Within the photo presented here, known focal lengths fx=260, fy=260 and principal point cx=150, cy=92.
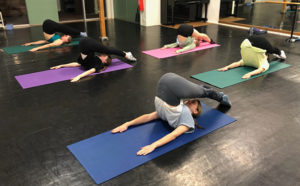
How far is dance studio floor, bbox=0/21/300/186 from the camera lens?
1925mm

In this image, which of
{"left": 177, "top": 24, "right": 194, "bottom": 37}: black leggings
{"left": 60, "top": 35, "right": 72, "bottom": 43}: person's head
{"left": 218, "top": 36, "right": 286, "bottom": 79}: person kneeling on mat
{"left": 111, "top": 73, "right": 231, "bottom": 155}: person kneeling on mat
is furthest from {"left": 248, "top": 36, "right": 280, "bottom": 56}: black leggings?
{"left": 60, "top": 35, "right": 72, "bottom": 43}: person's head

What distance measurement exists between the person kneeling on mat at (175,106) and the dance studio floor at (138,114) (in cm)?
14

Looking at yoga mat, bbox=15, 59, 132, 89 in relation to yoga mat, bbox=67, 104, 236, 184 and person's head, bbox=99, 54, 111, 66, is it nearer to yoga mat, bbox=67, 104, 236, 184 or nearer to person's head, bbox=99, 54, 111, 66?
person's head, bbox=99, 54, 111, 66

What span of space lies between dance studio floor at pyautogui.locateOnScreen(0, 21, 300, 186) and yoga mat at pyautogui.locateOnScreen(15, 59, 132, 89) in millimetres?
136

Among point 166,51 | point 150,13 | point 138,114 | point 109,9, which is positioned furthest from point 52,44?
point 109,9

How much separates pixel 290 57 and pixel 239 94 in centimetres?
206

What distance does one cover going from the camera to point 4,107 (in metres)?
2.94

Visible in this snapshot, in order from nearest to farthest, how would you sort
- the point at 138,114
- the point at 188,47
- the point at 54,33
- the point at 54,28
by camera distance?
the point at 138,114 → the point at 188,47 → the point at 54,28 → the point at 54,33

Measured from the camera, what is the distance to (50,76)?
12.6 feet

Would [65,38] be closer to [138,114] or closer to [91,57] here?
[91,57]

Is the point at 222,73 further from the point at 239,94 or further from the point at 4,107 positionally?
the point at 4,107

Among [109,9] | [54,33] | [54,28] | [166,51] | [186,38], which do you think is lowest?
[166,51]

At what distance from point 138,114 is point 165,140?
0.66 meters

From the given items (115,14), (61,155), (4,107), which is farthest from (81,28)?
(61,155)
